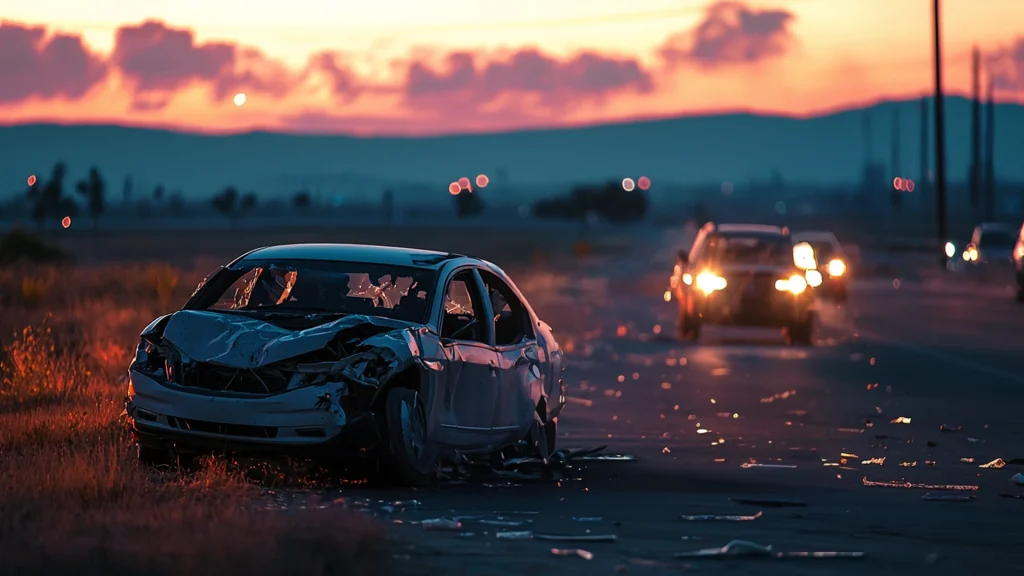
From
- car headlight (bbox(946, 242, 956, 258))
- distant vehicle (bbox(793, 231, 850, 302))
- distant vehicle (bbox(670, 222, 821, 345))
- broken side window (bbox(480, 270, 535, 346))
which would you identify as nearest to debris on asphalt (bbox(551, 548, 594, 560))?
broken side window (bbox(480, 270, 535, 346))

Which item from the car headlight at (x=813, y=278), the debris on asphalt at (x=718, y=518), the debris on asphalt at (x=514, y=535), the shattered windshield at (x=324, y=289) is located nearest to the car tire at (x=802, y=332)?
the car headlight at (x=813, y=278)

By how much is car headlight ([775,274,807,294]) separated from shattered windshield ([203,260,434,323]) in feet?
52.9

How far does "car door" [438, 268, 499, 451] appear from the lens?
11.9m

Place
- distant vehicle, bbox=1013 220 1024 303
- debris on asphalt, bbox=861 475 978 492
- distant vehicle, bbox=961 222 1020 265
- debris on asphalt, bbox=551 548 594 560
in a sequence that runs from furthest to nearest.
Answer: distant vehicle, bbox=961 222 1020 265 → distant vehicle, bbox=1013 220 1024 303 → debris on asphalt, bbox=861 475 978 492 → debris on asphalt, bbox=551 548 594 560

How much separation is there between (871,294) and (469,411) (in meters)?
37.6

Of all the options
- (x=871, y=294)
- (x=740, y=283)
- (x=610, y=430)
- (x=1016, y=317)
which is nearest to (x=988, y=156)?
(x=871, y=294)

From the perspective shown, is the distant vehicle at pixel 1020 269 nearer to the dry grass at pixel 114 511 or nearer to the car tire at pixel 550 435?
the dry grass at pixel 114 511

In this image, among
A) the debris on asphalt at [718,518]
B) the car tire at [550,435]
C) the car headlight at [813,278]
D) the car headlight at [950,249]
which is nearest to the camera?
the debris on asphalt at [718,518]

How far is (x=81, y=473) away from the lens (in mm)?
Result: 9984

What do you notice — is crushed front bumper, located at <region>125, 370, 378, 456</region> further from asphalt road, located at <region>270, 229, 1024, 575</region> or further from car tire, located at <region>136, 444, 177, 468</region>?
asphalt road, located at <region>270, 229, 1024, 575</region>

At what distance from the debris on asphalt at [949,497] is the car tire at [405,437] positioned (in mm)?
3194

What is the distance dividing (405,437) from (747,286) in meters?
17.4

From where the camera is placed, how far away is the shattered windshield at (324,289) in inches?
480

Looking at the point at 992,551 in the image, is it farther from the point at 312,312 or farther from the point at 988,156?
the point at 988,156
